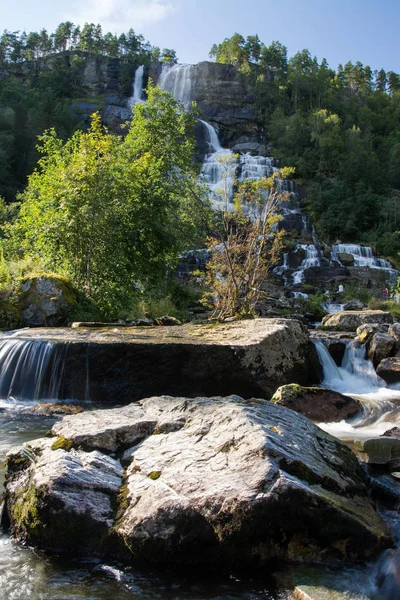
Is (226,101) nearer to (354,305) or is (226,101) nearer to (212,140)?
(212,140)

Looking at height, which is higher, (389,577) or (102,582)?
(389,577)

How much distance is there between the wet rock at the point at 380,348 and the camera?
1212cm

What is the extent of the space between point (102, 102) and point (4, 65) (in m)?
22.7

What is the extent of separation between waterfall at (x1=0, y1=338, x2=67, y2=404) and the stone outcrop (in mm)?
41

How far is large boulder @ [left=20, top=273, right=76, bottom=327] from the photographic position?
13.3 metres

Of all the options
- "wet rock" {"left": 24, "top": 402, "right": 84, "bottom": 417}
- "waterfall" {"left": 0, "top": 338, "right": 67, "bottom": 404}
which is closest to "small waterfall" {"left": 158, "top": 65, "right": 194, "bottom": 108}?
"waterfall" {"left": 0, "top": 338, "right": 67, "bottom": 404}

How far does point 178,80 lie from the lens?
6469cm

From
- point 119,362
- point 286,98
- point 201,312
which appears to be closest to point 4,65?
point 286,98

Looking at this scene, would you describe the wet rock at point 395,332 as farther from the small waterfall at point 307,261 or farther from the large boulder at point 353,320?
the small waterfall at point 307,261

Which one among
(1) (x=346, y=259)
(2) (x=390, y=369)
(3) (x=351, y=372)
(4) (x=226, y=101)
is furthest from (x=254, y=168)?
(2) (x=390, y=369)

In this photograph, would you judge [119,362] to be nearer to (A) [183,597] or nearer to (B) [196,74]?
(A) [183,597]

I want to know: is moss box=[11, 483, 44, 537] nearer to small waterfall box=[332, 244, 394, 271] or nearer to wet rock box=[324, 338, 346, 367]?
wet rock box=[324, 338, 346, 367]

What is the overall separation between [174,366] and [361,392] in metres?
4.55

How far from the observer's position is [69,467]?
3654 millimetres
